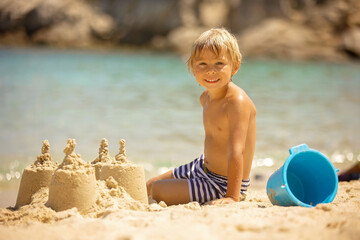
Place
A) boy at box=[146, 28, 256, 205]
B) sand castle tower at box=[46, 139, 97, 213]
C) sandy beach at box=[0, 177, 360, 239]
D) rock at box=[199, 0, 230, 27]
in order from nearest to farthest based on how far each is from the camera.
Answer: sandy beach at box=[0, 177, 360, 239] → sand castle tower at box=[46, 139, 97, 213] → boy at box=[146, 28, 256, 205] → rock at box=[199, 0, 230, 27]

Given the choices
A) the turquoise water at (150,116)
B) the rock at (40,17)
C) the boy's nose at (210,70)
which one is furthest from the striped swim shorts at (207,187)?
the rock at (40,17)

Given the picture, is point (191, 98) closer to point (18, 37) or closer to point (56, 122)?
point (56, 122)

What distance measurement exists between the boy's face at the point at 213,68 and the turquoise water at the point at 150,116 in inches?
72.3

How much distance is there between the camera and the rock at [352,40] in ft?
60.0

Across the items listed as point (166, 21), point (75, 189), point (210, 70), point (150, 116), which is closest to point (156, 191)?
point (75, 189)

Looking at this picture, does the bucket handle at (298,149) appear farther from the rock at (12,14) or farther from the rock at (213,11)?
the rock at (12,14)

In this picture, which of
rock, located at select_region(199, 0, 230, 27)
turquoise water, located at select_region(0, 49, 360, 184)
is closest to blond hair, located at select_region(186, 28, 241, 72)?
turquoise water, located at select_region(0, 49, 360, 184)

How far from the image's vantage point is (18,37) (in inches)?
899

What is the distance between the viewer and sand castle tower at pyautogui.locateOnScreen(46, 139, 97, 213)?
2.08m

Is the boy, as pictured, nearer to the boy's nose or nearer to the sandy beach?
the boy's nose

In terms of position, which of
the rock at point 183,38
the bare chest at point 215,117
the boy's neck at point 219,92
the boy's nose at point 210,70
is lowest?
the bare chest at point 215,117

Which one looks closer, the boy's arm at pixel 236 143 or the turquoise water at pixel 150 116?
the boy's arm at pixel 236 143

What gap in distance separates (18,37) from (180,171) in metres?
22.3

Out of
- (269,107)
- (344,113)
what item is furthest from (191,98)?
(344,113)
